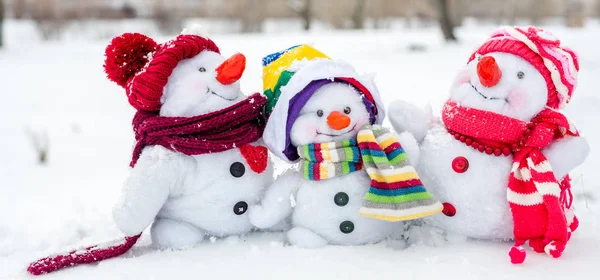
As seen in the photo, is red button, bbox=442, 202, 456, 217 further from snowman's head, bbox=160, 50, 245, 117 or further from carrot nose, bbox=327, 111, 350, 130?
snowman's head, bbox=160, 50, 245, 117

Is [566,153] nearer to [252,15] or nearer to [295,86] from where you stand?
[295,86]

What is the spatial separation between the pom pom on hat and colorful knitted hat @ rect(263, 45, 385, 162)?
430 mm

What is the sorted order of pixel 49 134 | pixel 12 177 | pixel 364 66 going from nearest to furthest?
pixel 12 177
pixel 49 134
pixel 364 66

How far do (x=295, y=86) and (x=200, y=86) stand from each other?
1.03ft

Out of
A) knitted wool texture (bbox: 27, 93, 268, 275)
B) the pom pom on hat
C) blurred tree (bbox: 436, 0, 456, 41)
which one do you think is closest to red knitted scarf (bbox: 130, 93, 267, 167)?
knitted wool texture (bbox: 27, 93, 268, 275)

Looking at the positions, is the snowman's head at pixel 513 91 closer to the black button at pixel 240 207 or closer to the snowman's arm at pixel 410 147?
the snowman's arm at pixel 410 147

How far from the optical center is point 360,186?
1808mm

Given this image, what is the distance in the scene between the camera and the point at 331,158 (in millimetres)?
1785

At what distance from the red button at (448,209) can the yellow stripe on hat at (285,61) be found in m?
0.64

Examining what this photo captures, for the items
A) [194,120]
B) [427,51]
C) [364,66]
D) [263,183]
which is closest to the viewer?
[194,120]

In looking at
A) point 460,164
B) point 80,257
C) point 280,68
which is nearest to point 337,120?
point 280,68

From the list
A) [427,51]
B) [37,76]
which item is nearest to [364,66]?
[427,51]

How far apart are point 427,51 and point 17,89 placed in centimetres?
486

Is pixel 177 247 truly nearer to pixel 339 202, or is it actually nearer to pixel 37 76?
pixel 339 202
